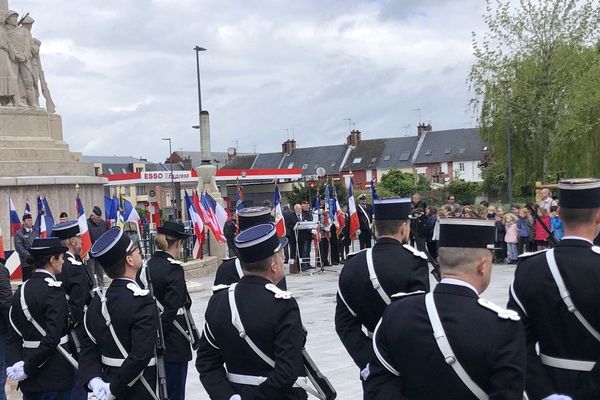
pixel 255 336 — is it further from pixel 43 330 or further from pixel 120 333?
pixel 43 330

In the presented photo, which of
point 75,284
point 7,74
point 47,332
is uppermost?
point 7,74

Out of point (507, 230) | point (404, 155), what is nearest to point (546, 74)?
point (507, 230)

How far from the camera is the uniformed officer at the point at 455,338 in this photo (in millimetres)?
3104

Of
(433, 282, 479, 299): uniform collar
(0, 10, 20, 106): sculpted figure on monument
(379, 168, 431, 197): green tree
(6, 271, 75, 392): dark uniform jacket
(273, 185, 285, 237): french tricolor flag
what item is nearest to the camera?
(433, 282, 479, 299): uniform collar

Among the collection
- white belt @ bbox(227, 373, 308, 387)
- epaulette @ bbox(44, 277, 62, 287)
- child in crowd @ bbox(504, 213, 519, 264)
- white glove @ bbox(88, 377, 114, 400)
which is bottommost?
child in crowd @ bbox(504, 213, 519, 264)

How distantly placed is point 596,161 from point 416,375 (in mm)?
36735

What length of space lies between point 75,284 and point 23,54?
44.9 ft

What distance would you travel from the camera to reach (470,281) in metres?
3.25

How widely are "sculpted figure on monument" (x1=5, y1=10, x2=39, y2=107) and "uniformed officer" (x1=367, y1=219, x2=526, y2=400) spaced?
1760 cm

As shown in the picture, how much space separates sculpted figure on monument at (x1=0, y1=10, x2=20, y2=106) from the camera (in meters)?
18.5

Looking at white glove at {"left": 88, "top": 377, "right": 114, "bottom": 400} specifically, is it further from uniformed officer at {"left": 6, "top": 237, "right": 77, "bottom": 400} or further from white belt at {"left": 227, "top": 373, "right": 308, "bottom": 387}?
uniformed officer at {"left": 6, "top": 237, "right": 77, "bottom": 400}

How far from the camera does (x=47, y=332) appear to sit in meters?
6.01

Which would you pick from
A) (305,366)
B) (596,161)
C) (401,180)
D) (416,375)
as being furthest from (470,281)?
(401,180)

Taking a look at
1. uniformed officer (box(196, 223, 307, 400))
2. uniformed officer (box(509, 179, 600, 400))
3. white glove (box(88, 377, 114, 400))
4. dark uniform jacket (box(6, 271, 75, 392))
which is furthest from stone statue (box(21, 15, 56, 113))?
uniformed officer (box(509, 179, 600, 400))
